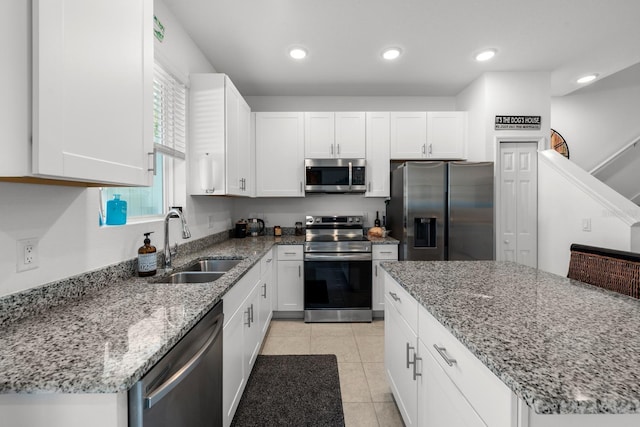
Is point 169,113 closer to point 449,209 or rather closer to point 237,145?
point 237,145

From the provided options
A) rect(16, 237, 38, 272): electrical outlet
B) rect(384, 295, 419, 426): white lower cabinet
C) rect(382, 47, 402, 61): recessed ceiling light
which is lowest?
rect(384, 295, 419, 426): white lower cabinet

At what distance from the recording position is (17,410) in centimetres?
69

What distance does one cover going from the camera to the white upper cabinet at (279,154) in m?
3.41

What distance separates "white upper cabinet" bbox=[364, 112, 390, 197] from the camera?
3.42 m

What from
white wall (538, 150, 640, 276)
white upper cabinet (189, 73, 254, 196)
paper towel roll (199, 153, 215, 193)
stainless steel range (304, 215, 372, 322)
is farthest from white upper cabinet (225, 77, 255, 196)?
white wall (538, 150, 640, 276)

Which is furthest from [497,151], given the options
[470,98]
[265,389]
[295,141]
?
[265,389]

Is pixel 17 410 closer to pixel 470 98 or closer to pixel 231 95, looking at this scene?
pixel 231 95

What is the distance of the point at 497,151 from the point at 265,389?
328 cm

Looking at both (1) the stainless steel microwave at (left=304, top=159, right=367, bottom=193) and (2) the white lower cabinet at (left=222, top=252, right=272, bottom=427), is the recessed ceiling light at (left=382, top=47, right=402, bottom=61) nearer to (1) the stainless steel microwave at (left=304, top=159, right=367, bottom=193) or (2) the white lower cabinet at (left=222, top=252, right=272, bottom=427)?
(1) the stainless steel microwave at (left=304, top=159, right=367, bottom=193)

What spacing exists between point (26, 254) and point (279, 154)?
260 centimetres

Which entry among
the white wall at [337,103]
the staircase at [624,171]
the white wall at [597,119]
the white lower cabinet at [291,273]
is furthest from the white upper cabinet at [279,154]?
the staircase at [624,171]

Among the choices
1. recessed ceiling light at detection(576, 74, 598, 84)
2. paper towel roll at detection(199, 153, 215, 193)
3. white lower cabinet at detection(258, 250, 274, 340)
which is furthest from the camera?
recessed ceiling light at detection(576, 74, 598, 84)

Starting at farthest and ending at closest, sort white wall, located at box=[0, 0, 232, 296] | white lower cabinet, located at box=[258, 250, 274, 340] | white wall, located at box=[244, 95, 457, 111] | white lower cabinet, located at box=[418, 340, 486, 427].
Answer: white wall, located at box=[244, 95, 457, 111] < white lower cabinet, located at box=[258, 250, 274, 340] < white wall, located at box=[0, 0, 232, 296] < white lower cabinet, located at box=[418, 340, 486, 427]

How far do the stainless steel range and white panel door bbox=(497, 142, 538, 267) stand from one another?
1574 millimetres
